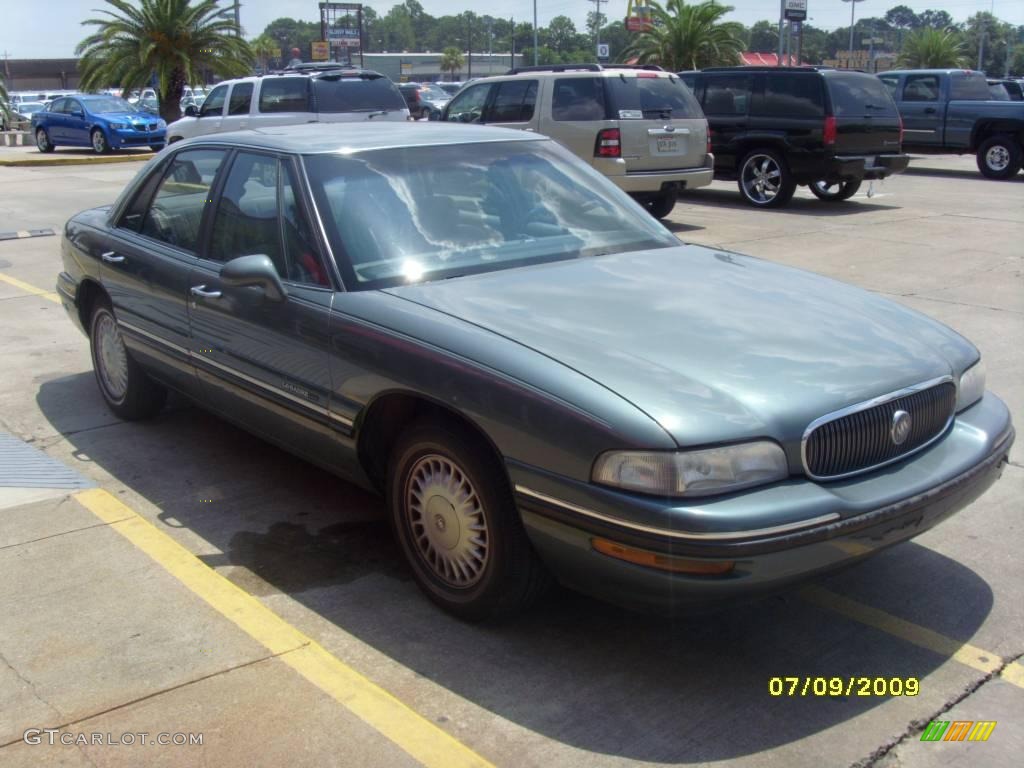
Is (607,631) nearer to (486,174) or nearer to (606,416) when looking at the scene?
(606,416)

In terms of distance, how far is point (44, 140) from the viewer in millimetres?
27641

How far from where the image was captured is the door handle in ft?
14.9

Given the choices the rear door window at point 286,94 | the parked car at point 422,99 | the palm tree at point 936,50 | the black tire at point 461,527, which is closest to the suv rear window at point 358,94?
the rear door window at point 286,94

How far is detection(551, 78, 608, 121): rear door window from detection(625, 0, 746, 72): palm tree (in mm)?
23522

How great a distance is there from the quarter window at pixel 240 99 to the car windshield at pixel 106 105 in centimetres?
1008

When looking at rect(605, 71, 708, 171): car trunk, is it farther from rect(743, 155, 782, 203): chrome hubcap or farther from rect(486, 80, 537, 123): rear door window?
rect(743, 155, 782, 203): chrome hubcap

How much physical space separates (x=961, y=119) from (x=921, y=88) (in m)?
1.07

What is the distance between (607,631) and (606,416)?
975 millimetres

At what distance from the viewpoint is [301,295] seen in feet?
13.4

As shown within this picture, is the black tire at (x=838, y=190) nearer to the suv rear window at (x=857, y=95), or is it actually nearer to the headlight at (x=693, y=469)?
the suv rear window at (x=857, y=95)

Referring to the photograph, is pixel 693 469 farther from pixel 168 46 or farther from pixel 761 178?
pixel 168 46

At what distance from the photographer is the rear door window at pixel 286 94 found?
1702 cm
